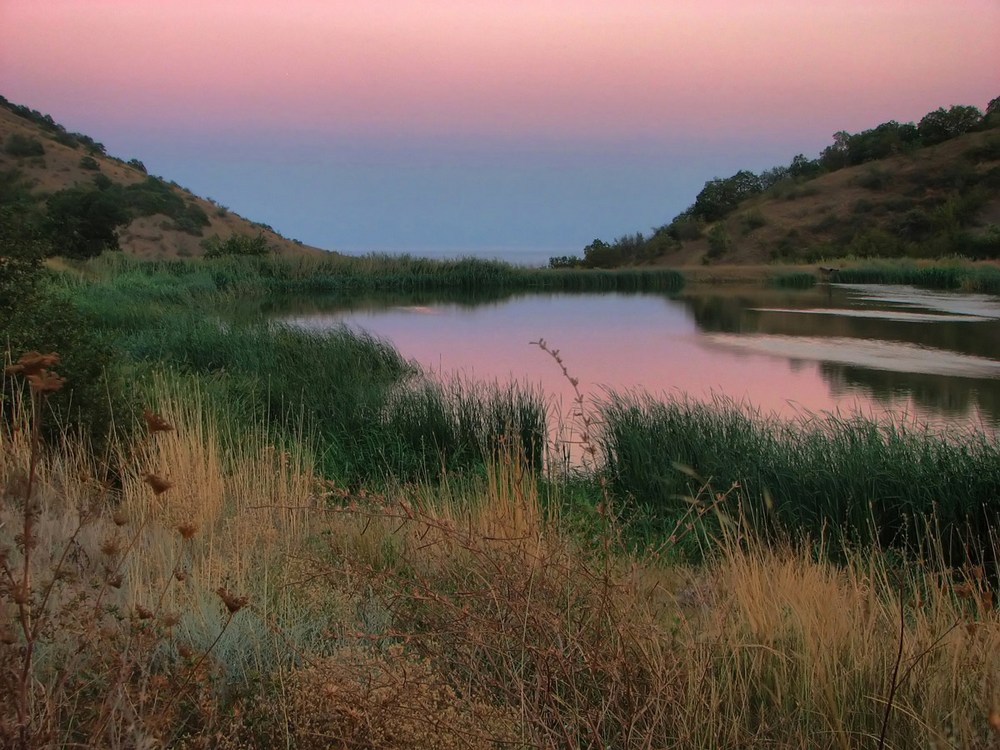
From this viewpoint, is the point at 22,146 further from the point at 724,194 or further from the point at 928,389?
the point at 928,389

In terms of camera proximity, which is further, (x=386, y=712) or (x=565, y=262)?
→ (x=565, y=262)

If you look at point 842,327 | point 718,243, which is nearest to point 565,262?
point 718,243

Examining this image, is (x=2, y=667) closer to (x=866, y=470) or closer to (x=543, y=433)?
(x=866, y=470)

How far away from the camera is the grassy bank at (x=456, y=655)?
1932mm

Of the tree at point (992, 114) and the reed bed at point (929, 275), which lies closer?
the reed bed at point (929, 275)

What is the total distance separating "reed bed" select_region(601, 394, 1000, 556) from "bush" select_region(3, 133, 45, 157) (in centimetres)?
5378

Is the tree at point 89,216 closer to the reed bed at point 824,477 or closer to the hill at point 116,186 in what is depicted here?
the hill at point 116,186

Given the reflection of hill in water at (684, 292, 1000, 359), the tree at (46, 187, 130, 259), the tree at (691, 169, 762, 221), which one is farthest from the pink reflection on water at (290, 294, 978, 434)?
the tree at (691, 169, 762, 221)

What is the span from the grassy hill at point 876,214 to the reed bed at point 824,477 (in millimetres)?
38279

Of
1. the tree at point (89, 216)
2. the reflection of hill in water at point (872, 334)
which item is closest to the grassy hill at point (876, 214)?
the reflection of hill in water at point (872, 334)

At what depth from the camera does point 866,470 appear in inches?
222

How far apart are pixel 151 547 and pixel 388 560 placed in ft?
3.20

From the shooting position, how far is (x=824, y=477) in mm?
5656

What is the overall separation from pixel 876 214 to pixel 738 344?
3560 cm
